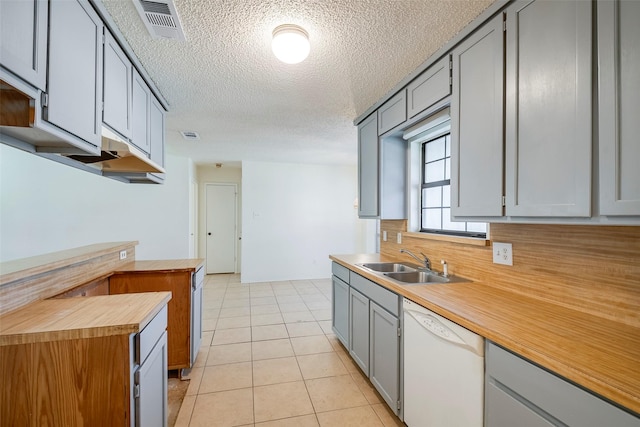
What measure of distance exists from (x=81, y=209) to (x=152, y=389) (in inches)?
185

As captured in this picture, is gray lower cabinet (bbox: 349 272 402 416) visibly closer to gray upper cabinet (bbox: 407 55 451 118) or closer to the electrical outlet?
the electrical outlet

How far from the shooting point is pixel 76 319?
1.25 m

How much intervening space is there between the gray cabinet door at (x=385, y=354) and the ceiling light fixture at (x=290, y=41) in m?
1.77

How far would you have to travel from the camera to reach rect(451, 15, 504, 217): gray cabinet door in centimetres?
146

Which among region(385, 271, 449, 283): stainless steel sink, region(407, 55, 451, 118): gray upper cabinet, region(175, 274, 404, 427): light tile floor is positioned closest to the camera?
region(407, 55, 451, 118): gray upper cabinet

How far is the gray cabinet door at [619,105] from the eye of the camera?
94 cm

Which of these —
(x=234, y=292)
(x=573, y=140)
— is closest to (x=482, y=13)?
(x=573, y=140)

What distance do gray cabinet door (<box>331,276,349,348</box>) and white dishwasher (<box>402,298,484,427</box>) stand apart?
105 cm

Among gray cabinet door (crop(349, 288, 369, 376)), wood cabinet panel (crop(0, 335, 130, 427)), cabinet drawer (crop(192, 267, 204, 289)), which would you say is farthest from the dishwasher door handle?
cabinet drawer (crop(192, 267, 204, 289))

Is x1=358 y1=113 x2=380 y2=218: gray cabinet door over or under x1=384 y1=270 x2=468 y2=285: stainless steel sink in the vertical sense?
over

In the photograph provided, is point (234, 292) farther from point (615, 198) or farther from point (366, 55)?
point (615, 198)

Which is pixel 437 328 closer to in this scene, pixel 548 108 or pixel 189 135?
pixel 548 108

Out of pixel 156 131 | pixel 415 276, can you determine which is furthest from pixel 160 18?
pixel 415 276

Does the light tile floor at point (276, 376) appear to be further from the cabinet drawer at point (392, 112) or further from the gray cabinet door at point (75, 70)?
the cabinet drawer at point (392, 112)
